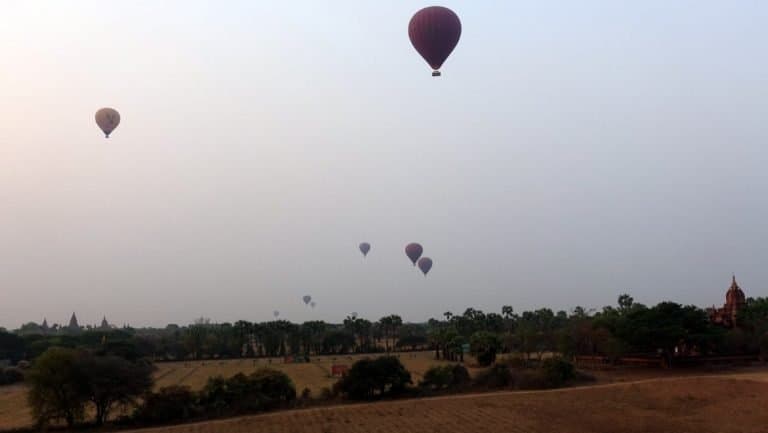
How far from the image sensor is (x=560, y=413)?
37.0 meters

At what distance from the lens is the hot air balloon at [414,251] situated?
2879 inches

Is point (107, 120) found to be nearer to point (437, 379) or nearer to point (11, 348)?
point (437, 379)

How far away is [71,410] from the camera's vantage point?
3888 centimetres

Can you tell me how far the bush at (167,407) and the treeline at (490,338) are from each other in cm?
2520

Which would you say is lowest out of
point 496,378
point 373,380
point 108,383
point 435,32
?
point 496,378

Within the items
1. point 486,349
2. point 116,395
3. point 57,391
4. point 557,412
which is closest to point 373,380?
point 557,412

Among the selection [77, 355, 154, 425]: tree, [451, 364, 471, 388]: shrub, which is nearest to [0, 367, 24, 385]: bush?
[77, 355, 154, 425]: tree

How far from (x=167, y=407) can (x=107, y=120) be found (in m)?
21.0

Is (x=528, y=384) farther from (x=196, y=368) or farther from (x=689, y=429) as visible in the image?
(x=196, y=368)

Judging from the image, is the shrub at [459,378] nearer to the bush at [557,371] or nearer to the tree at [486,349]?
the bush at [557,371]

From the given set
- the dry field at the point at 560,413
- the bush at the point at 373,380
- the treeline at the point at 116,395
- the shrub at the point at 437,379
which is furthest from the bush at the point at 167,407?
the shrub at the point at 437,379

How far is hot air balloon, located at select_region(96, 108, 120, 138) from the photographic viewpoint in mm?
46875

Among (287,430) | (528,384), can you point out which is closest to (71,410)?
(287,430)

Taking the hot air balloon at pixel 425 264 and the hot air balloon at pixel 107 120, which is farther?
the hot air balloon at pixel 425 264
